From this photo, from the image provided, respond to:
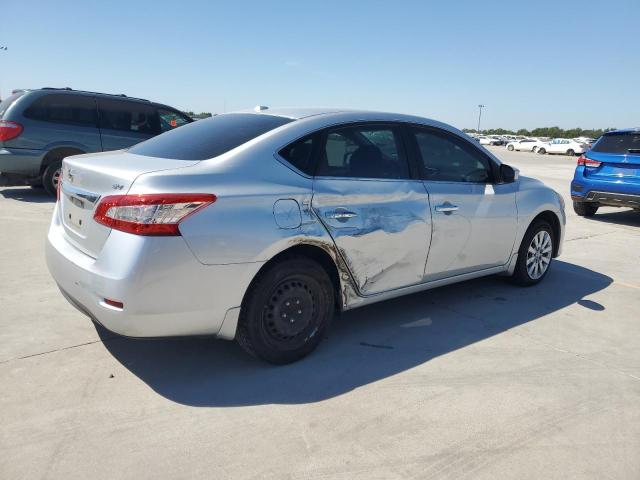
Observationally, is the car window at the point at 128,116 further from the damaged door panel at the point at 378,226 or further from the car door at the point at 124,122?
the damaged door panel at the point at 378,226

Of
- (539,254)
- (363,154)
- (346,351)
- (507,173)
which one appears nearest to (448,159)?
(507,173)

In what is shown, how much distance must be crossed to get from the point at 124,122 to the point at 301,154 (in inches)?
277

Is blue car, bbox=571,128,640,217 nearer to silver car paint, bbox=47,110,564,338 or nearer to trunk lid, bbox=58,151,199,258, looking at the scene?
silver car paint, bbox=47,110,564,338

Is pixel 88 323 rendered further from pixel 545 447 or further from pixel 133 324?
pixel 545 447

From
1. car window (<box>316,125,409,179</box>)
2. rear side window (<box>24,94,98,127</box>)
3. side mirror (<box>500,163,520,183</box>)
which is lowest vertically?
side mirror (<box>500,163,520,183</box>)

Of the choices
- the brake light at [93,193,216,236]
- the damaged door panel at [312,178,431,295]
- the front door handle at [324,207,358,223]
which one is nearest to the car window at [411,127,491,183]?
the damaged door panel at [312,178,431,295]

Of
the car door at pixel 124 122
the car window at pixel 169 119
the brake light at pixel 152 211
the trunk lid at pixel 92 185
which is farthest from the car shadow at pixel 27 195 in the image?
the brake light at pixel 152 211

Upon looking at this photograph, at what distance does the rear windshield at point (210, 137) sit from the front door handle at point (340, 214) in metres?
0.67

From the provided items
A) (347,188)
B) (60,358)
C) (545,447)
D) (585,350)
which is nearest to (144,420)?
(60,358)

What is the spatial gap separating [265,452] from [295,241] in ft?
3.86

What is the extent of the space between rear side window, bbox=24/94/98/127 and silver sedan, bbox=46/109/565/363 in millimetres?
5730

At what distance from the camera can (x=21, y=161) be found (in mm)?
8109

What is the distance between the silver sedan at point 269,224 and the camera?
8.84ft

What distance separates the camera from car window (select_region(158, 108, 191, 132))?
388 inches
